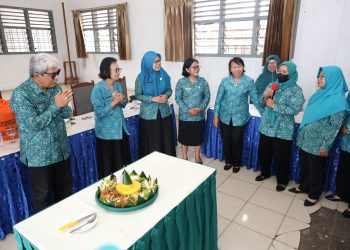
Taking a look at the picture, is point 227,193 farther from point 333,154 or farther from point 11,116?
point 11,116

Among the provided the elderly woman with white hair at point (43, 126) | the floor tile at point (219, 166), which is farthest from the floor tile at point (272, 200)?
the elderly woman with white hair at point (43, 126)

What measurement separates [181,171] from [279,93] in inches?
55.3

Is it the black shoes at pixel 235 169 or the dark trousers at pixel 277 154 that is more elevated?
the dark trousers at pixel 277 154

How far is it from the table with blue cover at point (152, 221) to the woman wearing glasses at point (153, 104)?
3.94 ft

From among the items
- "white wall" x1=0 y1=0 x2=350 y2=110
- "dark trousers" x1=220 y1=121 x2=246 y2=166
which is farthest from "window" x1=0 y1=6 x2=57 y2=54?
"dark trousers" x1=220 y1=121 x2=246 y2=166

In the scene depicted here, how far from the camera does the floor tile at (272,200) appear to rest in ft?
8.00

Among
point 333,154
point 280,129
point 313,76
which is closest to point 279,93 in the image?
point 280,129

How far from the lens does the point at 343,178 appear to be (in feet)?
7.70

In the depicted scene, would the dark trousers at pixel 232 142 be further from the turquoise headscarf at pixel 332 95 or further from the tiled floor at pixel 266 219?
the turquoise headscarf at pixel 332 95

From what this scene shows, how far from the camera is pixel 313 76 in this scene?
4004 millimetres

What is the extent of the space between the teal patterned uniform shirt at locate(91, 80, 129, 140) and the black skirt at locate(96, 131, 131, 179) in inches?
3.4

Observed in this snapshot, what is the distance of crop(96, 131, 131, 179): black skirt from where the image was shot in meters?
2.52

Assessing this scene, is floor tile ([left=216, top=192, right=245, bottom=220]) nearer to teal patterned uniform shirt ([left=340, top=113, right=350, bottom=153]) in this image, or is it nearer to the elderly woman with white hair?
teal patterned uniform shirt ([left=340, top=113, right=350, bottom=153])

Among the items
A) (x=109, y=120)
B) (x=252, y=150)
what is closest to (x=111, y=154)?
(x=109, y=120)
